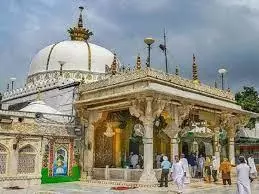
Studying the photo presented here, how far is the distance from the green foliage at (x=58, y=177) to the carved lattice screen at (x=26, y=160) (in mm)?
639

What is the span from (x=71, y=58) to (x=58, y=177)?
1020 cm

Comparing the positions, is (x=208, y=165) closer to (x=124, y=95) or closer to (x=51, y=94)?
(x=124, y=95)

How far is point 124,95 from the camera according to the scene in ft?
51.5

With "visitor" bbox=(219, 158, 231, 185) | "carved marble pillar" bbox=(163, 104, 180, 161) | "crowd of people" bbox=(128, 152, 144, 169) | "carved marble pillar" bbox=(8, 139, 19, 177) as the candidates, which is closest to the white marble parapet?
"crowd of people" bbox=(128, 152, 144, 169)

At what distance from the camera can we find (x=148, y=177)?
48.8 feet

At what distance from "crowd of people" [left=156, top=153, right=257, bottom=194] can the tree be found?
39.8ft

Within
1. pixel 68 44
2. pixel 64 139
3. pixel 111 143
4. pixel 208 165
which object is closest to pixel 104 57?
pixel 68 44

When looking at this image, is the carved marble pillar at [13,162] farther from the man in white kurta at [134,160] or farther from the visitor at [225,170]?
the visitor at [225,170]

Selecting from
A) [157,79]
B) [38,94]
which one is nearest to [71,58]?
[38,94]

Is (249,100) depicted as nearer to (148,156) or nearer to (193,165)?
(193,165)

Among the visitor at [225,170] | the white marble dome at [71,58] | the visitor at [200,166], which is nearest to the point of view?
the visitor at [225,170]

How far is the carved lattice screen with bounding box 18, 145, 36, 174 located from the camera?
Result: 50.8ft

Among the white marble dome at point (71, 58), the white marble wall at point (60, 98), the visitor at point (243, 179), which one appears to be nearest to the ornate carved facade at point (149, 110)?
the white marble wall at point (60, 98)

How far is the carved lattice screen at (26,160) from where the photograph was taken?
50.8 feet
